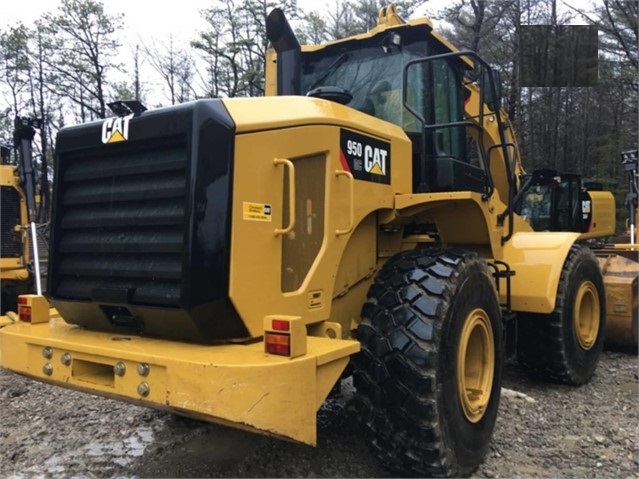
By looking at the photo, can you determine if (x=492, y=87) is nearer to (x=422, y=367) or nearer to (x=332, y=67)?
(x=332, y=67)

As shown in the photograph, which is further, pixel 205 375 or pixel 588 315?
pixel 588 315

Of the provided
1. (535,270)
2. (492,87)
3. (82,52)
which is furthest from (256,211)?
(82,52)

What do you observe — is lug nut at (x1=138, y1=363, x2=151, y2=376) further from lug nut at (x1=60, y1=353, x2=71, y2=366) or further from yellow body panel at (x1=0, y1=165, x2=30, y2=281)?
yellow body panel at (x1=0, y1=165, x2=30, y2=281)

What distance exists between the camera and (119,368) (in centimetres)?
274

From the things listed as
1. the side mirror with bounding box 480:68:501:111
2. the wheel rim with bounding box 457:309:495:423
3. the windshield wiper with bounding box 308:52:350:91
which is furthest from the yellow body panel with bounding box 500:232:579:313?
the windshield wiper with bounding box 308:52:350:91

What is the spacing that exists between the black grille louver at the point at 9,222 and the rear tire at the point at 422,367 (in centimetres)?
730

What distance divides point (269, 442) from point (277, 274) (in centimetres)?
141

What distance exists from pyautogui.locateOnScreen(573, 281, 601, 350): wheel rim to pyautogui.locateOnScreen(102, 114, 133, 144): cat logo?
4.15m

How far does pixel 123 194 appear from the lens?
3117 mm

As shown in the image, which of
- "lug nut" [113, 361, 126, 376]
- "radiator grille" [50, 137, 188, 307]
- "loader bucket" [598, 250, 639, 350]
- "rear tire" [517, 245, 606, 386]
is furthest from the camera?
"loader bucket" [598, 250, 639, 350]

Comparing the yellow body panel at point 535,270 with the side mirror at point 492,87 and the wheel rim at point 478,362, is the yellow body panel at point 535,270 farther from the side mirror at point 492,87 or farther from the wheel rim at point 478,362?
the side mirror at point 492,87

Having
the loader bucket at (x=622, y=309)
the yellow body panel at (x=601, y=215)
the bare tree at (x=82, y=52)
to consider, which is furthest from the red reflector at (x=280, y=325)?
the bare tree at (x=82, y=52)

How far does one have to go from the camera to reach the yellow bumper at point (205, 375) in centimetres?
242

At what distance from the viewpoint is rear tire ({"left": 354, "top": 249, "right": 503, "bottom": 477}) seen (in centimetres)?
299
